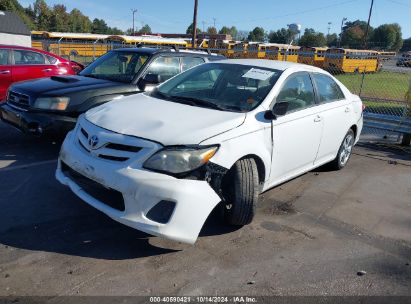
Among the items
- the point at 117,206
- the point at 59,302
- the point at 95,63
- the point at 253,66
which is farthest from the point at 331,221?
the point at 95,63

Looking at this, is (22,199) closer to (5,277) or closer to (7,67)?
(5,277)

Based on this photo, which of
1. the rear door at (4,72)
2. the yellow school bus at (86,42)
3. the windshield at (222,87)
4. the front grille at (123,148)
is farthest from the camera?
the yellow school bus at (86,42)

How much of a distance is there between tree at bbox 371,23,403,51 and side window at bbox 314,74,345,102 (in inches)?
3720

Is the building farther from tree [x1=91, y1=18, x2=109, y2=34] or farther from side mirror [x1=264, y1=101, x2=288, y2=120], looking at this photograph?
tree [x1=91, y1=18, x2=109, y2=34]

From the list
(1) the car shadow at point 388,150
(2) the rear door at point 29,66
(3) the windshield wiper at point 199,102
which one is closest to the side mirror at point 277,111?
(3) the windshield wiper at point 199,102

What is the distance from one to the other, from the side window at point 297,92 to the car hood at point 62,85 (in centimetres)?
275

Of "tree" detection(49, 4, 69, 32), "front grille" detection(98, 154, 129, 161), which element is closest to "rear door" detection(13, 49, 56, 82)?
"front grille" detection(98, 154, 129, 161)

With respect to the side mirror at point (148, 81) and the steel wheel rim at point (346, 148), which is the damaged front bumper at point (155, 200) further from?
the steel wheel rim at point (346, 148)

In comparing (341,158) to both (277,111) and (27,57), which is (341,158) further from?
(27,57)

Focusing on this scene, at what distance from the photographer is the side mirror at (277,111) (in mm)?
3963

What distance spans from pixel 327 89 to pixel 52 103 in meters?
3.76

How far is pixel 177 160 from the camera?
322 centimetres

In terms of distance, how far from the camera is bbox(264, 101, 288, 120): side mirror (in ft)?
13.0

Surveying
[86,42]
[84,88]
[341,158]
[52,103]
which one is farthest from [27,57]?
[86,42]
